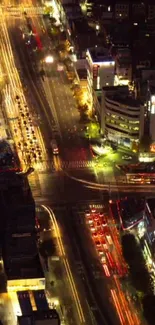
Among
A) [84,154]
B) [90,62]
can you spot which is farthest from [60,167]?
[90,62]

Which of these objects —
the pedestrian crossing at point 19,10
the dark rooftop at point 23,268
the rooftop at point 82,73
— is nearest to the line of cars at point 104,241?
the dark rooftop at point 23,268

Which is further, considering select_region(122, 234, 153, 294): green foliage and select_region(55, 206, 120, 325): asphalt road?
select_region(122, 234, 153, 294): green foliage

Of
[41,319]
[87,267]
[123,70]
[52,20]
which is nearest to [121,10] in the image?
[52,20]

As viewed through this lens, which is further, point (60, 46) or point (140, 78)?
point (60, 46)

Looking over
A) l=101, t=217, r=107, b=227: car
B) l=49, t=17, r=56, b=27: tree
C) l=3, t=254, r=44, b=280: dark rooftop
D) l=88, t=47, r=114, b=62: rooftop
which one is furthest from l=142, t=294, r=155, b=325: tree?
l=49, t=17, r=56, b=27: tree

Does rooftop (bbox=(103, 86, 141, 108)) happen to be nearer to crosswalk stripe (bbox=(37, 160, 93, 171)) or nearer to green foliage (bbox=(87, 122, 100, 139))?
green foliage (bbox=(87, 122, 100, 139))

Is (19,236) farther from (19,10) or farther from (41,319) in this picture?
(19,10)

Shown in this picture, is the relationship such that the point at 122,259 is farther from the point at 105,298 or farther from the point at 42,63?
the point at 42,63
